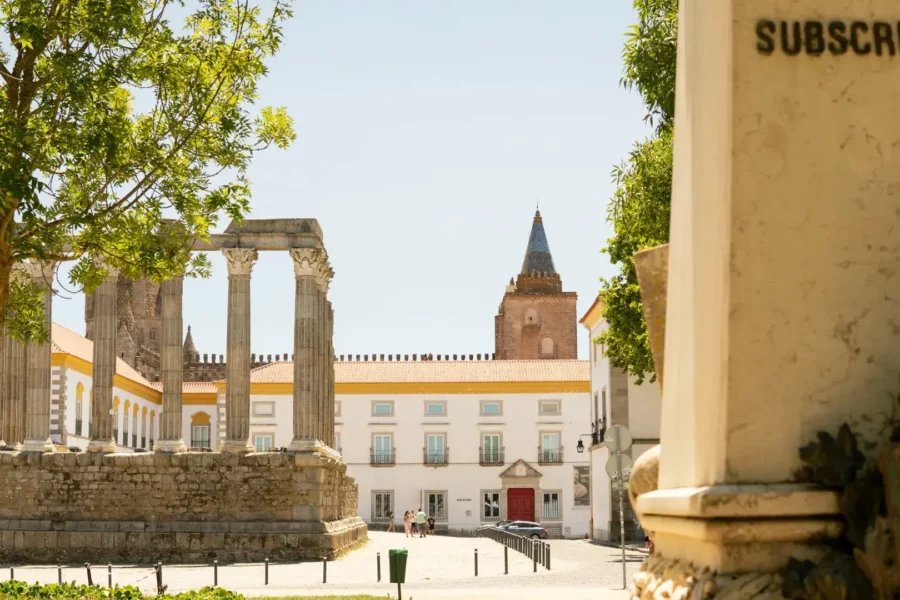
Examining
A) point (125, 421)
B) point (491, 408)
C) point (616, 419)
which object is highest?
point (491, 408)

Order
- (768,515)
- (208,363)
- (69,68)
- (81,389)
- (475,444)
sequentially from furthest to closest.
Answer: (208,363), (475,444), (81,389), (69,68), (768,515)

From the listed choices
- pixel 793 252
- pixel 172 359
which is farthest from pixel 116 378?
pixel 793 252

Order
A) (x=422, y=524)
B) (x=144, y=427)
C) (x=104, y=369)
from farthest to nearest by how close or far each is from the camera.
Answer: (x=144, y=427), (x=422, y=524), (x=104, y=369)

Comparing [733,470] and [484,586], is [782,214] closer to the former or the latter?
[733,470]

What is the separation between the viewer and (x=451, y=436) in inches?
2442

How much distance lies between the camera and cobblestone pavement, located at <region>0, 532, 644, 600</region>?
18.7 metres

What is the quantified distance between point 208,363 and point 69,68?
6454 cm

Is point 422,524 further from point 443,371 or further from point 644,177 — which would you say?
point 644,177

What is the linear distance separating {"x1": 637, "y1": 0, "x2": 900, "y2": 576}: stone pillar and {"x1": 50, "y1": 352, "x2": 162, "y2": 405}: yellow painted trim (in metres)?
43.0

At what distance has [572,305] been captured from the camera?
268ft

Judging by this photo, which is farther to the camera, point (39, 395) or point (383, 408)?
point (383, 408)

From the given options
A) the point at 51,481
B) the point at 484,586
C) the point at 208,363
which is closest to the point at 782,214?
the point at 484,586

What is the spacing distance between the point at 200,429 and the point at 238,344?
35.5m

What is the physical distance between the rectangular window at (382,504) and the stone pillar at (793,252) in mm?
58800
